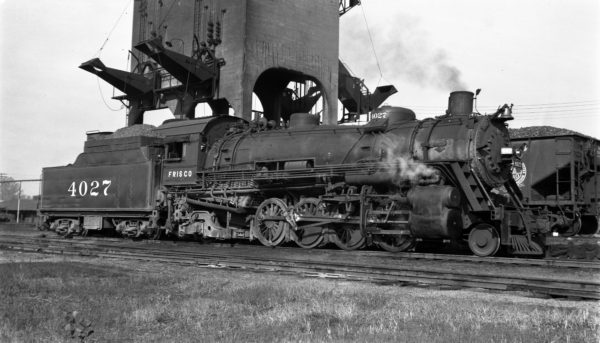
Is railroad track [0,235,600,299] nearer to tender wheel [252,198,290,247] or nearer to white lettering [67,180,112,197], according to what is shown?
tender wheel [252,198,290,247]

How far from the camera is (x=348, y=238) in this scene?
46.7ft

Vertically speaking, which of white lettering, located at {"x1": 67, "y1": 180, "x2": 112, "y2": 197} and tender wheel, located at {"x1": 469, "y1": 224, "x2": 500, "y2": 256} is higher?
white lettering, located at {"x1": 67, "y1": 180, "x2": 112, "y2": 197}

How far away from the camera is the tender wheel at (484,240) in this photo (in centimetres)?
1238

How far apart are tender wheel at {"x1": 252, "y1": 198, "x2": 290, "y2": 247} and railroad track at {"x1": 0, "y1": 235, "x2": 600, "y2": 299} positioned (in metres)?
0.98

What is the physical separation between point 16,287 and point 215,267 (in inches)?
149

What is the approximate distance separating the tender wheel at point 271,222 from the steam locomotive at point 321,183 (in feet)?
0.12

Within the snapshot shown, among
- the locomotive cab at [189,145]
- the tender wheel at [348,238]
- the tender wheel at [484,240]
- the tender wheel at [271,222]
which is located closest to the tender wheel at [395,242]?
the tender wheel at [348,238]

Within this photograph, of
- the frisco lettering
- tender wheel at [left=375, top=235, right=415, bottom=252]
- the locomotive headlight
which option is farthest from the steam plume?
the frisco lettering

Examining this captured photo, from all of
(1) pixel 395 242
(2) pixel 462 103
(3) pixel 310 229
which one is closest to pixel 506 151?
(2) pixel 462 103

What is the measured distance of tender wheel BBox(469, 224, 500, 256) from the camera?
1238 centimetres

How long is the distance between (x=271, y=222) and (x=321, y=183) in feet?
6.55

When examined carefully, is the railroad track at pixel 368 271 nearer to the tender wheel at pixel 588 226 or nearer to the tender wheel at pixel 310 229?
the tender wheel at pixel 310 229

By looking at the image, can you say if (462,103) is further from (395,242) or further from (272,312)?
(272,312)

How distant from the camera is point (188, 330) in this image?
5602mm
